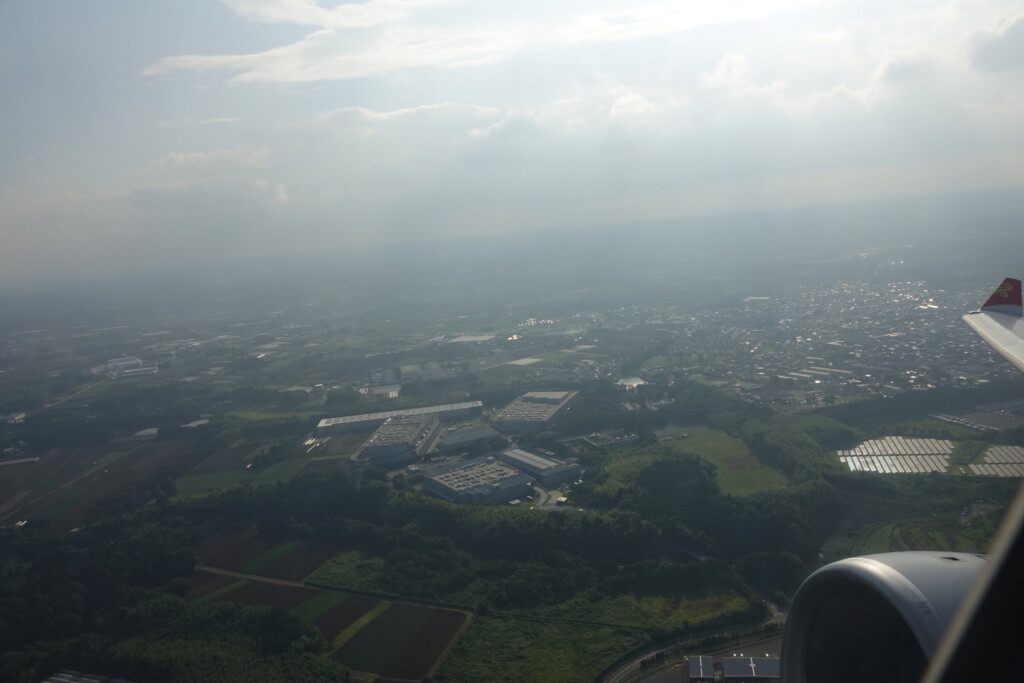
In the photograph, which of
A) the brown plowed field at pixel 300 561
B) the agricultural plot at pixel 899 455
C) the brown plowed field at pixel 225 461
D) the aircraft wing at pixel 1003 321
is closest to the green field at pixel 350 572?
the brown plowed field at pixel 300 561

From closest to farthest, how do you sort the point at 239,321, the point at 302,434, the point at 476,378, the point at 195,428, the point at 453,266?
the point at 302,434, the point at 195,428, the point at 476,378, the point at 239,321, the point at 453,266

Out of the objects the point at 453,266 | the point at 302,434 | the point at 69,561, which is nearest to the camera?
the point at 69,561

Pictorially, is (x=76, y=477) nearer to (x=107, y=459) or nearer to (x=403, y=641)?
(x=107, y=459)

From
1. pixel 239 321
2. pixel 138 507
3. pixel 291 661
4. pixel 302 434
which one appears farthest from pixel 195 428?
pixel 239 321

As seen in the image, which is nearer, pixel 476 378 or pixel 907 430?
pixel 907 430

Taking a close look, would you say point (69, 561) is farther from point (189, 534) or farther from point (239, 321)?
point (239, 321)

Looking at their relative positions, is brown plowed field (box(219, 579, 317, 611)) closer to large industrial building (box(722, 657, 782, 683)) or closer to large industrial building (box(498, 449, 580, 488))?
large industrial building (box(498, 449, 580, 488))

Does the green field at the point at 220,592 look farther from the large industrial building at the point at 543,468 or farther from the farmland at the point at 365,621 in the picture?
the large industrial building at the point at 543,468

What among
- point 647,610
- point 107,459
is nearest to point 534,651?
point 647,610
